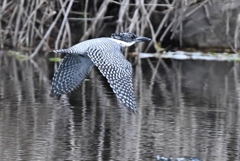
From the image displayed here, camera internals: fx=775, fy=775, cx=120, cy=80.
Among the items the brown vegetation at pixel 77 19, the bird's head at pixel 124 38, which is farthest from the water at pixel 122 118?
the brown vegetation at pixel 77 19

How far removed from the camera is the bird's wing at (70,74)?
669 cm

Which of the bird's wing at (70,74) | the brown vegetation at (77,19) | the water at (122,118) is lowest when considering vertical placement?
the water at (122,118)

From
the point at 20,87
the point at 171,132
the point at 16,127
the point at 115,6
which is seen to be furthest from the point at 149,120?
the point at 115,6

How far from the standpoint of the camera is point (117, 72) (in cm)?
599

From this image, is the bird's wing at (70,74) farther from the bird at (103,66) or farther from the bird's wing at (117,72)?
the bird's wing at (117,72)

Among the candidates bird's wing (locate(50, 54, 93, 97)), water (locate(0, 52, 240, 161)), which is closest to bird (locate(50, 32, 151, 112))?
bird's wing (locate(50, 54, 93, 97))

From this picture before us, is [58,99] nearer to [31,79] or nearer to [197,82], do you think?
[31,79]

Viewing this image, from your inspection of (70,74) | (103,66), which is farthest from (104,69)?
(70,74)

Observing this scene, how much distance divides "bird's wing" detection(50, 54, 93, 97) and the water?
1.03ft

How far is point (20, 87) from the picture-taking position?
8.77 m

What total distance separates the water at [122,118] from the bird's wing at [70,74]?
1.03 feet

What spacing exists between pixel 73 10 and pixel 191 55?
2.28 m

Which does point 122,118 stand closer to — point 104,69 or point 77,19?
point 104,69

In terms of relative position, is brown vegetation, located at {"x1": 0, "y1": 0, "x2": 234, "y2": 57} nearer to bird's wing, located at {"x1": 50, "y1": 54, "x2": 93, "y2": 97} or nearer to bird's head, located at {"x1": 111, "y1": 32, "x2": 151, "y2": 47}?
bird's head, located at {"x1": 111, "y1": 32, "x2": 151, "y2": 47}
